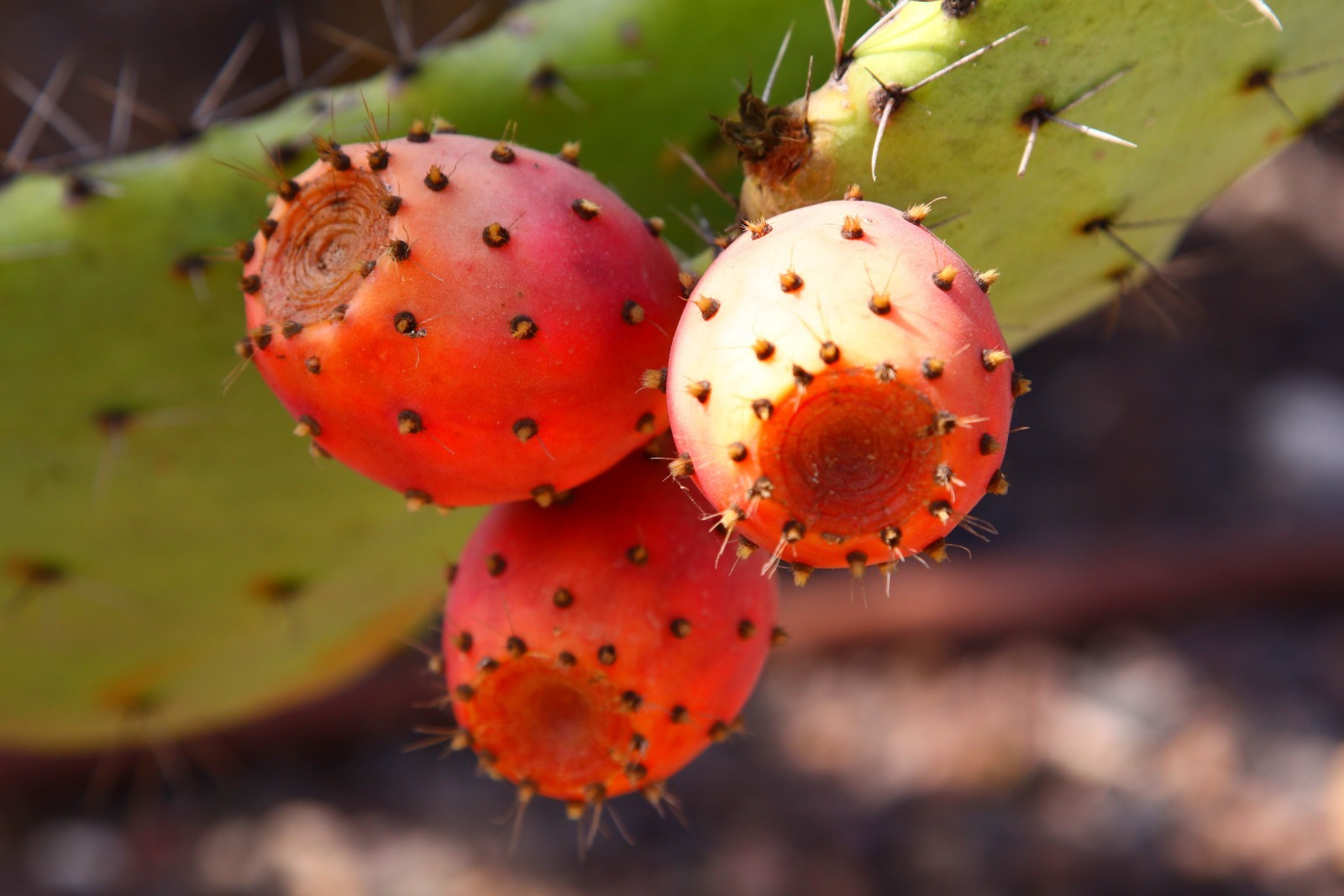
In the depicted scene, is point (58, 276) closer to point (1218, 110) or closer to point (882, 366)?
point (882, 366)

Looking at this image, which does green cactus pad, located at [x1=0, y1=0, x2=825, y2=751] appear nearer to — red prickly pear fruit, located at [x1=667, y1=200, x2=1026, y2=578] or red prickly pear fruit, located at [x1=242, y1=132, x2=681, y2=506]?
red prickly pear fruit, located at [x1=242, y1=132, x2=681, y2=506]

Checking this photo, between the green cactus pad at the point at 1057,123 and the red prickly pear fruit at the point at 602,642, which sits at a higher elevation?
the green cactus pad at the point at 1057,123

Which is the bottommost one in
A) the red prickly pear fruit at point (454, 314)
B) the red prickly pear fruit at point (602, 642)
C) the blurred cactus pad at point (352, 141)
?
the red prickly pear fruit at point (602, 642)

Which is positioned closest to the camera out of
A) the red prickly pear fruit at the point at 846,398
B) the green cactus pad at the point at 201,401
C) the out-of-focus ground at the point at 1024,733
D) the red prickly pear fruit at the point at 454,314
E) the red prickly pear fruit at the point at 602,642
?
the red prickly pear fruit at the point at 846,398

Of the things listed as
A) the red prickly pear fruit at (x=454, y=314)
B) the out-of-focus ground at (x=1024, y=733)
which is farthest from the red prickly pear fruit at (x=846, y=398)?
the out-of-focus ground at (x=1024, y=733)

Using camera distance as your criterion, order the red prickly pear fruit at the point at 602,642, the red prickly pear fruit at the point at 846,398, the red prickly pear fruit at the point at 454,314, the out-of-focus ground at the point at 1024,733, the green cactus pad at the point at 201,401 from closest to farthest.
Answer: the red prickly pear fruit at the point at 846,398, the red prickly pear fruit at the point at 454,314, the red prickly pear fruit at the point at 602,642, the green cactus pad at the point at 201,401, the out-of-focus ground at the point at 1024,733

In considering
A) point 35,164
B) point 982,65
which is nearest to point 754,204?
point 982,65

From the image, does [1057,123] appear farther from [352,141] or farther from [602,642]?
[352,141]

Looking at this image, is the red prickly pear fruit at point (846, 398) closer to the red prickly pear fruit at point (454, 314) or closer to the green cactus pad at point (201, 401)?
the red prickly pear fruit at point (454, 314)

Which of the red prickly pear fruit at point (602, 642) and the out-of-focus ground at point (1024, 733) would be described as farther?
the out-of-focus ground at point (1024, 733)
